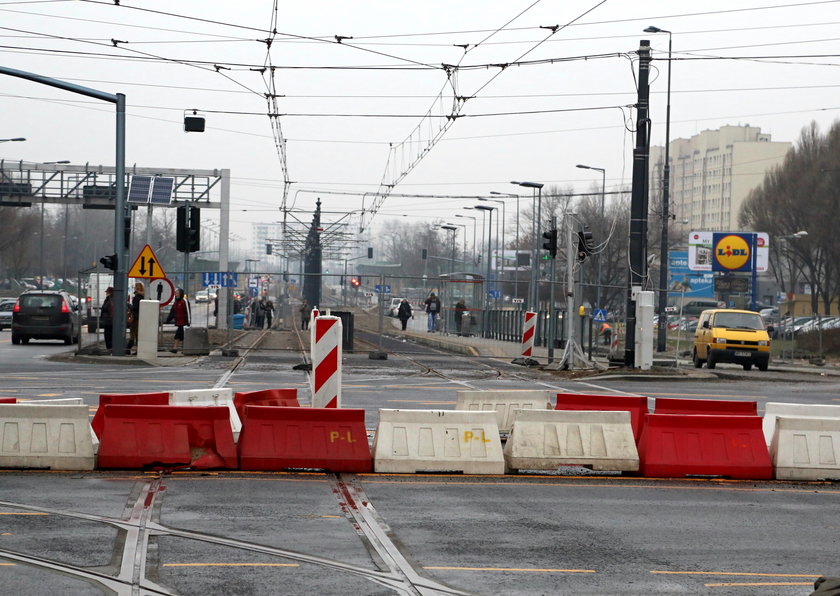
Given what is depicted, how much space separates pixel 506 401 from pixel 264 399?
3.24 metres

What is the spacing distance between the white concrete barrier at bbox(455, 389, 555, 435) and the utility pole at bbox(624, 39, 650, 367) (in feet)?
48.0

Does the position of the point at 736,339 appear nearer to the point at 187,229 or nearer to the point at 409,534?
the point at 187,229

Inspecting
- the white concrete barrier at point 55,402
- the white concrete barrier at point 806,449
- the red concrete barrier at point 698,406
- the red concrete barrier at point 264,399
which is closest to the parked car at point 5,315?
the red concrete barrier at point 264,399

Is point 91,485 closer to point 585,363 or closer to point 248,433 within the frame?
point 248,433

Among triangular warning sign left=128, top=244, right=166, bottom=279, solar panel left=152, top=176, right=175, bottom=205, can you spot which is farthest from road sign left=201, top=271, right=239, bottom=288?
solar panel left=152, top=176, right=175, bottom=205

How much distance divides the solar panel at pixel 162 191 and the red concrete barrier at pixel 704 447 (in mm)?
44506

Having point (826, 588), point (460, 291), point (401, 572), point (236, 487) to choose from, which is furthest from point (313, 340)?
point (460, 291)

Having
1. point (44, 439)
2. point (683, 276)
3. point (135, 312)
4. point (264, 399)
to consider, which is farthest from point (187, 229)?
point (683, 276)

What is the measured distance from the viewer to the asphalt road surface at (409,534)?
7270 mm

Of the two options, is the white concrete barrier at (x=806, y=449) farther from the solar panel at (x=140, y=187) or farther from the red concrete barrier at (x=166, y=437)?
the solar panel at (x=140, y=187)

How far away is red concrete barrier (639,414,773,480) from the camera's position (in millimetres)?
12438

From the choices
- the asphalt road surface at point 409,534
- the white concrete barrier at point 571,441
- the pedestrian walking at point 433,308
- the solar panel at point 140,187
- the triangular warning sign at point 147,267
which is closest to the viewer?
the asphalt road surface at point 409,534

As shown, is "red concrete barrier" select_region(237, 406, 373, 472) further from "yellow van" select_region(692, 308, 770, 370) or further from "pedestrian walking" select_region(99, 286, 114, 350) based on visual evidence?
"yellow van" select_region(692, 308, 770, 370)

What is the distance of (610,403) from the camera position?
47.8 feet
